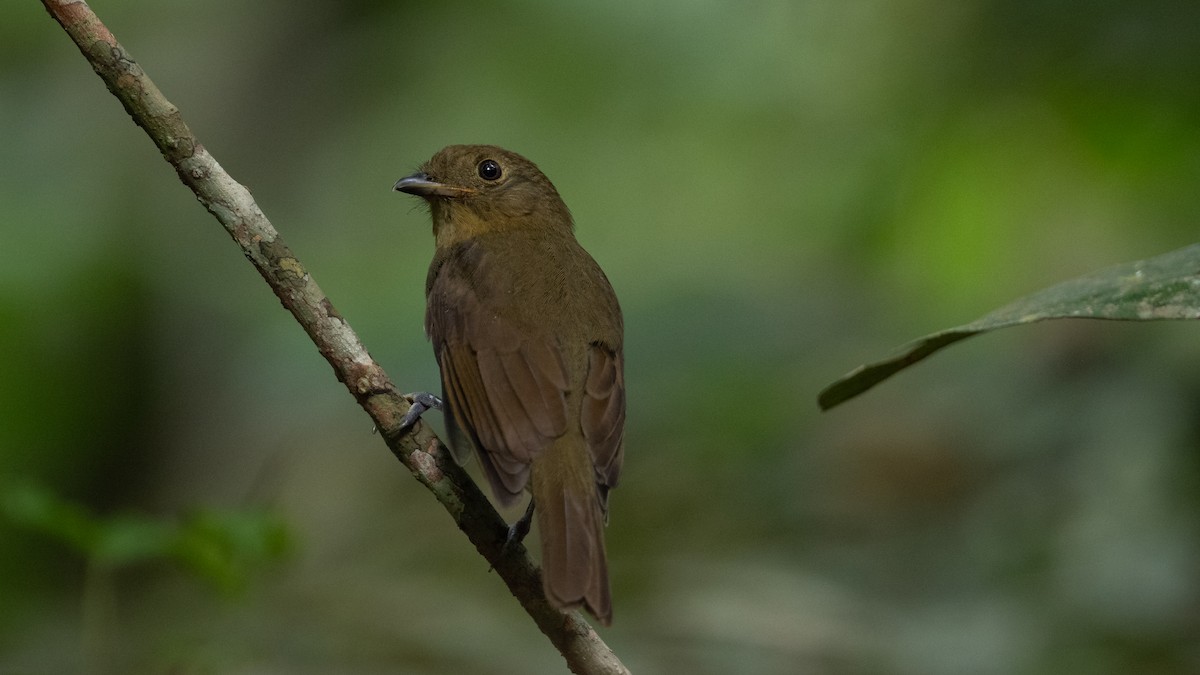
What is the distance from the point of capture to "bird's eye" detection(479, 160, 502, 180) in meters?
3.90

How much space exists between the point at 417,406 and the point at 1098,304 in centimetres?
123

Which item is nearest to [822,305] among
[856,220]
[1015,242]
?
[856,220]

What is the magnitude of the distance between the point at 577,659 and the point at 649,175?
205 inches

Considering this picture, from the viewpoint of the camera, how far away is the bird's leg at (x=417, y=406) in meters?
2.57

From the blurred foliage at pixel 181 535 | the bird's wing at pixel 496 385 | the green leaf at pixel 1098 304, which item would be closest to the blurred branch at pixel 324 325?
the bird's wing at pixel 496 385

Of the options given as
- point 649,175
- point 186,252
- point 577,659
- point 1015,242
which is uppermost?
point 649,175

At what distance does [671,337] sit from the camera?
5.32 metres

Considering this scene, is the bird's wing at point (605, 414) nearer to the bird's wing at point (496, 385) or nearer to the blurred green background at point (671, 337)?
the bird's wing at point (496, 385)

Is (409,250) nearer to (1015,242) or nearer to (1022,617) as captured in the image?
(1015,242)

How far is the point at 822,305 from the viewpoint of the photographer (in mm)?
6012

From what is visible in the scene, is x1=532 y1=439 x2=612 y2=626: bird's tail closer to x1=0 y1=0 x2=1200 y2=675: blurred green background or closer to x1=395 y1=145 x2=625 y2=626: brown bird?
x1=395 y1=145 x2=625 y2=626: brown bird

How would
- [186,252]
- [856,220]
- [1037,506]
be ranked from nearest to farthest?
[1037,506]
[856,220]
[186,252]

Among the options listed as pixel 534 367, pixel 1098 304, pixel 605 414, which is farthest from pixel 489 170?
pixel 1098 304

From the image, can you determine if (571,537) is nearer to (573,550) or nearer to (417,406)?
(573,550)
